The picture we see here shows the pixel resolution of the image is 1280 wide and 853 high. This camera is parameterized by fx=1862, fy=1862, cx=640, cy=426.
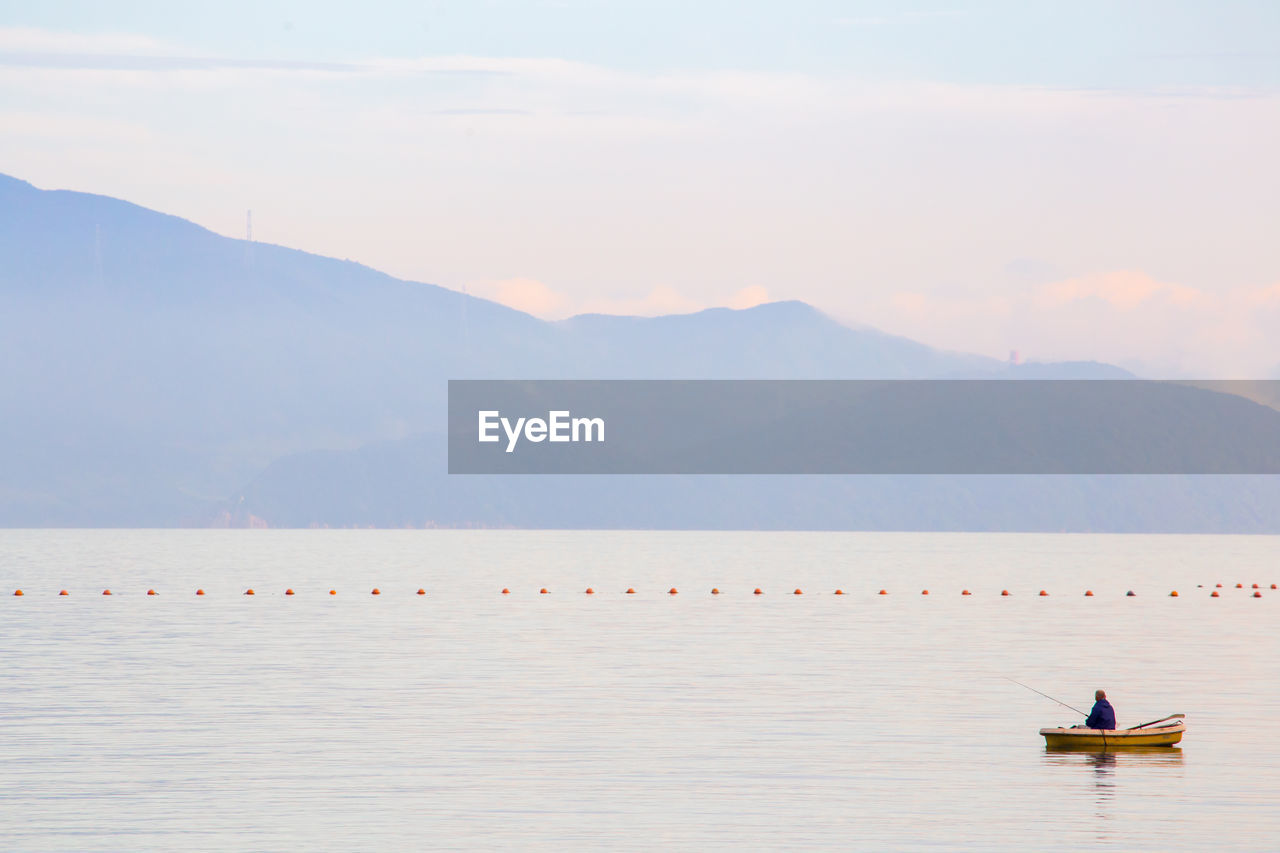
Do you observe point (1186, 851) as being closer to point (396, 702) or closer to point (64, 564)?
point (396, 702)

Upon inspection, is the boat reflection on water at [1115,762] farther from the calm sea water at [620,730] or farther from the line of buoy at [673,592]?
the line of buoy at [673,592]

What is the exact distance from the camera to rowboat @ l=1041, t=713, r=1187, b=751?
43.8 metres

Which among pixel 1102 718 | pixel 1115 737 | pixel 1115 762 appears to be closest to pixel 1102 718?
pixel 1102 718

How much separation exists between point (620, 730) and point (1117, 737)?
12.2m

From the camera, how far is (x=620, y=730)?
1850 inches

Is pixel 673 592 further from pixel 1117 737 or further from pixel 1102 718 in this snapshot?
pixel 1117 737

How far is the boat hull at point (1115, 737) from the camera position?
43.8m

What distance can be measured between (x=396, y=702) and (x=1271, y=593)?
97.7 metres

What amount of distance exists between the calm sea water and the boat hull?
0.56 m

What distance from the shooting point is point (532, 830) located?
3278cm

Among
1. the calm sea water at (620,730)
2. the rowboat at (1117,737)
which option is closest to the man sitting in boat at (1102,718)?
the rowboat at (1117,737)

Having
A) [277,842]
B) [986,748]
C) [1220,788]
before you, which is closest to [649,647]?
[986,748]

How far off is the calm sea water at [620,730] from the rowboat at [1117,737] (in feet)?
1.85

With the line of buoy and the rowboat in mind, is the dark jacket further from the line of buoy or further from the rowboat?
the line of buoy
